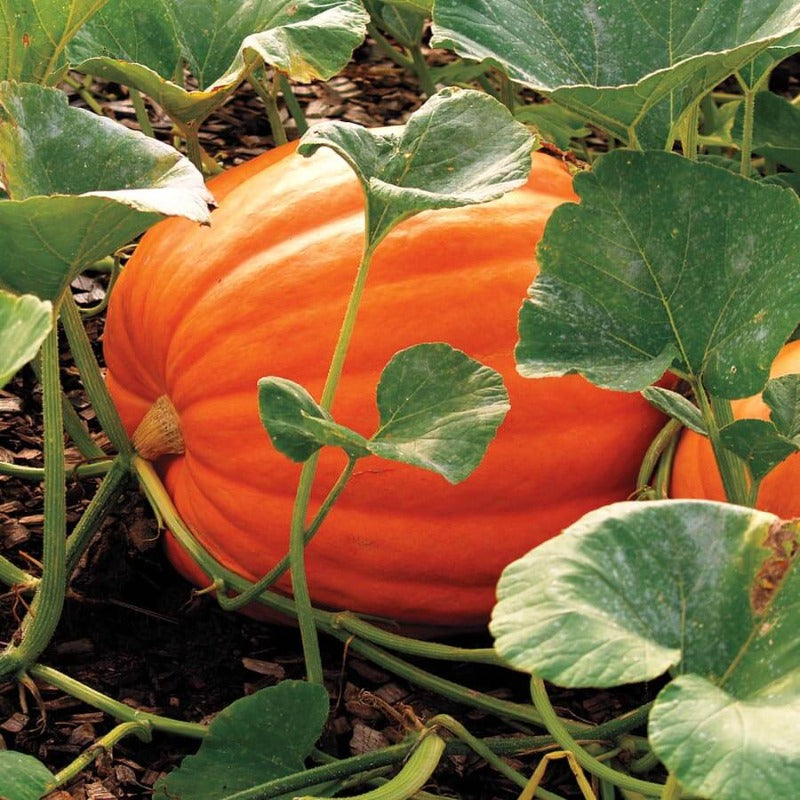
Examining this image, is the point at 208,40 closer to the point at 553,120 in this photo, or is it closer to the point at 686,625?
the point at 553,120

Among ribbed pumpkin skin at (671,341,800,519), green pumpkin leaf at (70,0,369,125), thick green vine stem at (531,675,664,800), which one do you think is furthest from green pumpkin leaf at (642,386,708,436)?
green pumpkin leaf at (70,0,369,125)

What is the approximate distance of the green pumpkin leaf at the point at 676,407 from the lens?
1055 millimetres

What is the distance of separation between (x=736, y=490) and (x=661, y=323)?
0.16m

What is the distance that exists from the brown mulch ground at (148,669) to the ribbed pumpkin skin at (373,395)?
8 centimetres

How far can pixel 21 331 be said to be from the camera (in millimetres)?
809

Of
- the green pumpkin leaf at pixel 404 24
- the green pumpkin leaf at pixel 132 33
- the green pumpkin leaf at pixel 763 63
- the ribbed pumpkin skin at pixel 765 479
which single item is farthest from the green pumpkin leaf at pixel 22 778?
the green pumpkin leaf at pixel 404 24

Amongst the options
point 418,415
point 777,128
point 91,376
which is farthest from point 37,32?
point 777,128

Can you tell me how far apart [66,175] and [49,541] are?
317 millimetres

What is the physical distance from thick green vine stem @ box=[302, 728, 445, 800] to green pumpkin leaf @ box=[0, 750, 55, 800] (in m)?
0.20

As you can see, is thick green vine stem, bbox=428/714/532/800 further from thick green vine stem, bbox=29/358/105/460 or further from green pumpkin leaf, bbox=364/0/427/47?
green pumpkin leaf, bbox=364/0/427/47

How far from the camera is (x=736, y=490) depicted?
1.09 m

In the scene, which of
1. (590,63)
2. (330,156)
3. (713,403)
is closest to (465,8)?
(590,63)

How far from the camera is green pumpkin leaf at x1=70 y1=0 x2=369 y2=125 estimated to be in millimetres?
1295

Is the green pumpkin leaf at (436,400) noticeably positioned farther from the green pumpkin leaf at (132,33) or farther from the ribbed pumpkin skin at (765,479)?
the green pumpkin leaf at (132,33)
